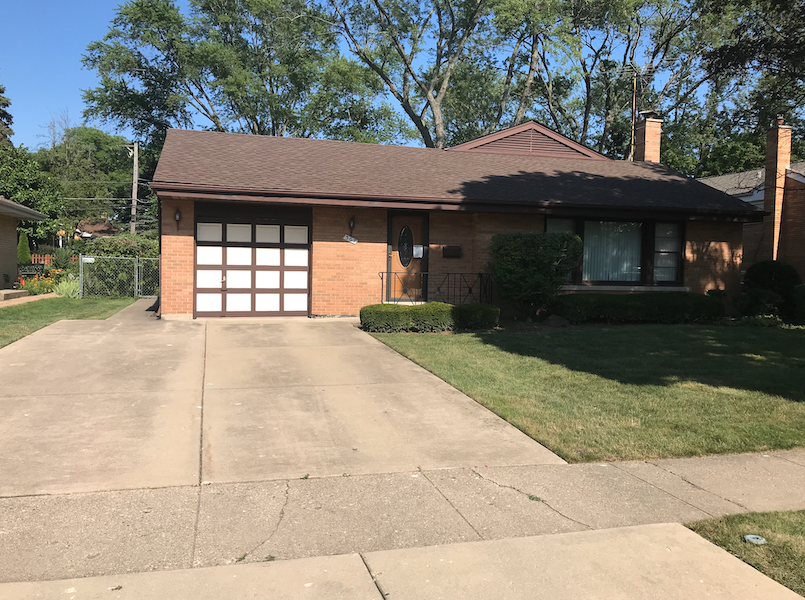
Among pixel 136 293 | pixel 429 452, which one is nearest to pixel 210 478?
pixel 429 452

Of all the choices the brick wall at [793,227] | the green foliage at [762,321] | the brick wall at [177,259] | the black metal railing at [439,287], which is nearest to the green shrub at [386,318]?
the black metal railing at [439,287]

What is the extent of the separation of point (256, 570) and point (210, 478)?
1.55 m

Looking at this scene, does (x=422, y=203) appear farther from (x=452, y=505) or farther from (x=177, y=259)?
(x=452, y=505)

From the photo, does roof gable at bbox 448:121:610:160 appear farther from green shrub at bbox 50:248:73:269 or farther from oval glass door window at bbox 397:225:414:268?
green shrub at bbox 50:248:73:269

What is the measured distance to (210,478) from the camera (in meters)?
4.90

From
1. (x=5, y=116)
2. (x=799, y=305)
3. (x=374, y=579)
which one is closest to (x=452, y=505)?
(x=374, y=579)

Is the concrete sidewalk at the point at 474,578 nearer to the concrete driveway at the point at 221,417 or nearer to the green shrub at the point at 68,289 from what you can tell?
the concrete driveway at the point at 221,417

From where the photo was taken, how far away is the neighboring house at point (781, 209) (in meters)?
21.1

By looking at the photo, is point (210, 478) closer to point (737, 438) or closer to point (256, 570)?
point (256, 570)

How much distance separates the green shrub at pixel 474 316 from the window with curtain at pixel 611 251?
424cm

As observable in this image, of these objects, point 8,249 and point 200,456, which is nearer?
point 200,456

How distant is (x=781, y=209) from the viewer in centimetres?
2183

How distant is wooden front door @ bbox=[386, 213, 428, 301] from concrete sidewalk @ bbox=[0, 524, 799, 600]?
11.9 metres

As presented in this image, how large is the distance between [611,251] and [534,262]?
389 centimetres
